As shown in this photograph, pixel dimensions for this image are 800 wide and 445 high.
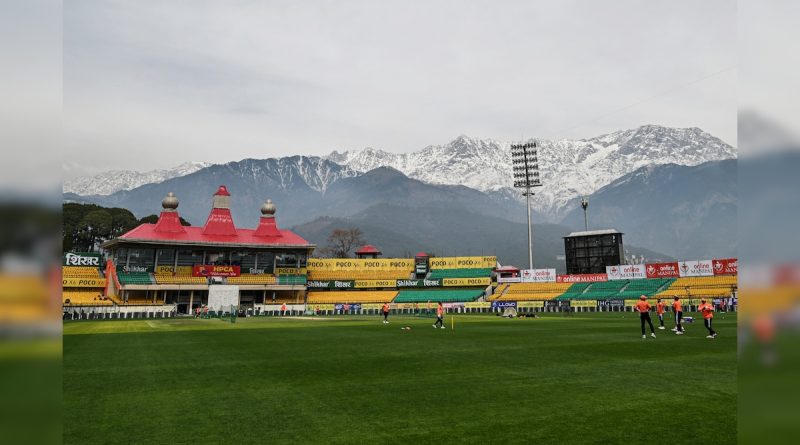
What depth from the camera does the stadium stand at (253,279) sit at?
225 ft

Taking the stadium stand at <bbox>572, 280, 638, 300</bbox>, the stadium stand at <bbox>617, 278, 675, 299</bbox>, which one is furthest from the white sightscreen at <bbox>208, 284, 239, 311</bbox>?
the stadium stand at <bbox>617, 278, 675, 299</bbox>

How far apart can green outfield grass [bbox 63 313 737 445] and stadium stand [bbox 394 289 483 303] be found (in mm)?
51971

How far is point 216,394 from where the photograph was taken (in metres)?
9.89

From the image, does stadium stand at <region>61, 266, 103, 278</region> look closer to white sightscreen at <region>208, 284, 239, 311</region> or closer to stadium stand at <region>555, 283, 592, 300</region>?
white sightscreen at <region>208, 284, 239, 311</region>

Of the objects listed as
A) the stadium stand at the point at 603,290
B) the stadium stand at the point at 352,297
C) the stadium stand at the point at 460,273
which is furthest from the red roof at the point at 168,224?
the stadium stand at the point at 603,290

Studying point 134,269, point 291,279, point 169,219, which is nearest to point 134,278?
point 134,269

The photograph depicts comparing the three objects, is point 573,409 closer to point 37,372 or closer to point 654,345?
point 37,372

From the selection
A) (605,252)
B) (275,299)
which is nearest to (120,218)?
(275,299)

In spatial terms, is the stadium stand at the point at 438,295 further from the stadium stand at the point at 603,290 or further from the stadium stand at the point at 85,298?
the stadium stand at the point at 85,298

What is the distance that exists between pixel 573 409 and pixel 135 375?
1025cm

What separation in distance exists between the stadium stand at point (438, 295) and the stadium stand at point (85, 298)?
35.4 metres

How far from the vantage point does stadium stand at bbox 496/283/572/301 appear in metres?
63.8

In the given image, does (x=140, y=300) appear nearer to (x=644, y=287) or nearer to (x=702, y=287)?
(x=644, y=287)

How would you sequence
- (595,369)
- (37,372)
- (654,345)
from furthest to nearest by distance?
(654,345) < (595,369) < (37,372)
